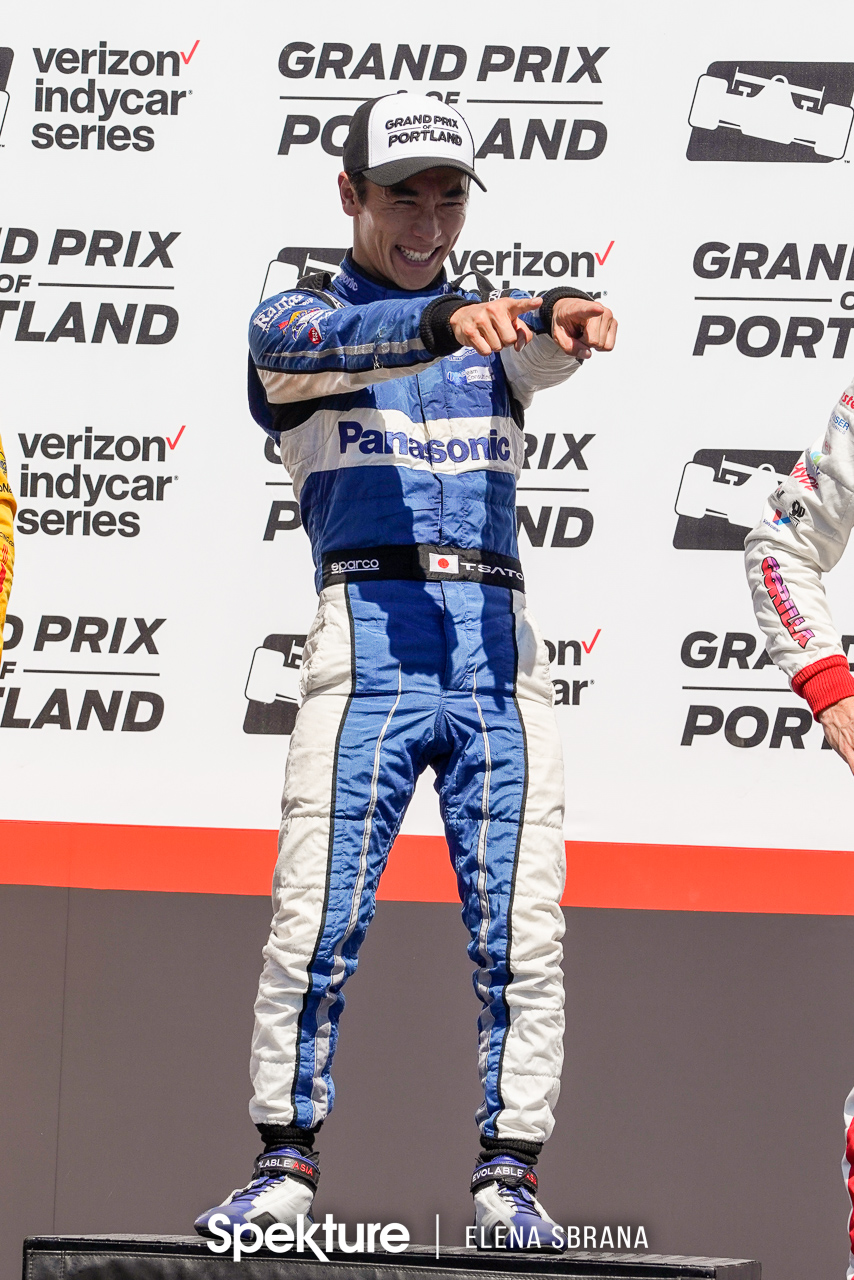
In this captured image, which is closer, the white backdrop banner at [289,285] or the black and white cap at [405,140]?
the black and white cap at [405,140]

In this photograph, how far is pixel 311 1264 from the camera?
1.61 m

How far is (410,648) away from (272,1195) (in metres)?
0.72

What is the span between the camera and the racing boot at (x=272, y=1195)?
1.66 metres

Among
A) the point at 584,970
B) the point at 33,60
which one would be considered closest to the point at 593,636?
the point at 584,970

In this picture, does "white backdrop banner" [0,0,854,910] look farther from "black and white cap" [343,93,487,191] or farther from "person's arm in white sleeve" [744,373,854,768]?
"person's arm in white sleeve" [744,373,854,768]

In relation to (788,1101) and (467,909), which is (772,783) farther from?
(467,909)

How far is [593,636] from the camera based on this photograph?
2.81 meters

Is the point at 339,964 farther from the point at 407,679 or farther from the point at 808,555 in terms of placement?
the point at 808,555

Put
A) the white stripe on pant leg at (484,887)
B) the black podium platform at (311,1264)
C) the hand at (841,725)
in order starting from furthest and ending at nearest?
the white stripe on pant leg at (484,887) < the hand at (841,725) < the black podium platform at (311,1264)

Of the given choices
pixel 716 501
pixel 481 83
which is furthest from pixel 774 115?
pixel 716 501

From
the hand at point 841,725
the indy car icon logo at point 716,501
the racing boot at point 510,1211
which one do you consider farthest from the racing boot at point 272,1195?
the indy car icon logo at point 716,501

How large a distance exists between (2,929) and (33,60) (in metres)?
1.80

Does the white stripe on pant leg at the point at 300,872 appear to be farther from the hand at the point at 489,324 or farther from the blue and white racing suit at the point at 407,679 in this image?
the hand at the point at 489,324

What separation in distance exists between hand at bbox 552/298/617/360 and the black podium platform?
107cm
